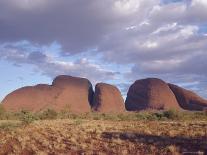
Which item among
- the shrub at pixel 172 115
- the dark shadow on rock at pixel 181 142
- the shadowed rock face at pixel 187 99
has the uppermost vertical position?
the shadowed rock face at pixel 187 99

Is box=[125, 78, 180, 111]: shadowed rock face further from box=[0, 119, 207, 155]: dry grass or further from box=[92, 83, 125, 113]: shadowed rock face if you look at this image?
box=[0, 119, 207, 155]: dry grass

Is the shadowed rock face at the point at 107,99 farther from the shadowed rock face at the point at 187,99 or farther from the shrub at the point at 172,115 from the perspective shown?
the shrub at the point at 172,115

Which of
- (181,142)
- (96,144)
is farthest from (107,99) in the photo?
(181,142)

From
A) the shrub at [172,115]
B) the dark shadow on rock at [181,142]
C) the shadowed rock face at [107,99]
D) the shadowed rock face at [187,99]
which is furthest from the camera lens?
the shadowed rock face at [107,99]

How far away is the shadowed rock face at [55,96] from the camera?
247 ft

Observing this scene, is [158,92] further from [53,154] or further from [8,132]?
[53,154]

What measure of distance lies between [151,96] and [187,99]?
23.4 ft

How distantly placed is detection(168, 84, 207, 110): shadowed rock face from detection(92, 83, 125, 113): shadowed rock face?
9577 mm

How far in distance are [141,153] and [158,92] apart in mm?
61347

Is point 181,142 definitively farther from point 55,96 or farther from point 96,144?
point 55,96

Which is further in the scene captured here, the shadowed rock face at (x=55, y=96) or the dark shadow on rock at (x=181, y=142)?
the shadowed rock face at (x=55, y=96)

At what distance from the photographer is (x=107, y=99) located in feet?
258

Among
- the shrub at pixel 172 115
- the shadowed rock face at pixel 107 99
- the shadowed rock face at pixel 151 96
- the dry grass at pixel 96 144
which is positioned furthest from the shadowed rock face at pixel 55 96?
the dry grass at pixel 96 144

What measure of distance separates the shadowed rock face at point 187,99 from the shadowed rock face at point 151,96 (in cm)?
195
